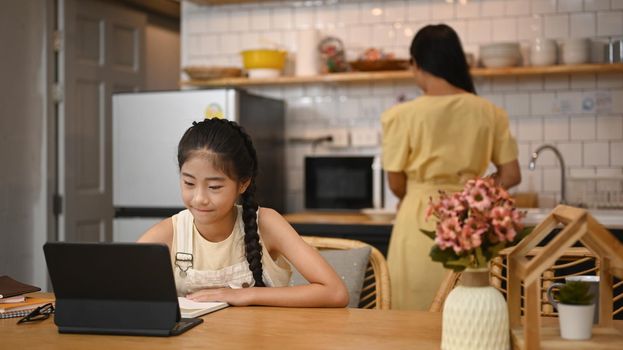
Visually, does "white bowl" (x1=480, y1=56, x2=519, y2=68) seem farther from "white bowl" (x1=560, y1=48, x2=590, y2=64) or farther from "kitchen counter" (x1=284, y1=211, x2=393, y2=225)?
"kitchen counter" (x1=284, y1=211, x2=393, y2=225)

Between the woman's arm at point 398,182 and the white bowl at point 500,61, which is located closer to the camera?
the woman's arm at point 398,182

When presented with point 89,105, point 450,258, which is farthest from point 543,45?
point 450,258

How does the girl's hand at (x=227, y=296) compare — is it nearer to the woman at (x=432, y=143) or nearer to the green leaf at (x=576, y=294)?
the green leaf at (x=576, y=294)

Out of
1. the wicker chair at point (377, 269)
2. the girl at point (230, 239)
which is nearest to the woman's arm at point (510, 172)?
the wicker chair at point (377, 269)

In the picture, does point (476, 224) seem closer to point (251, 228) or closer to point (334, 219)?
point (251, 228)

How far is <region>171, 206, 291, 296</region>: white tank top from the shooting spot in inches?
84.0

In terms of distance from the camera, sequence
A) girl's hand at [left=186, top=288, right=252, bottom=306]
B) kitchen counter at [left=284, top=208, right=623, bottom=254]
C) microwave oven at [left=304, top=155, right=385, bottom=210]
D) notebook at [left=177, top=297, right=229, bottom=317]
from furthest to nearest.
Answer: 1. microwave oven at [left=304, top=155, right=385, bottom=210]
2. kitchen counter at [left=284, top=208, right=623, bottom=254]
3. girl's hand at [left=186, top=288, right=252, bottom=306]
4. notebook at [left=177, top=297, right=229, bottom=317]

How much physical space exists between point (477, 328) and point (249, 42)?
3872 mm

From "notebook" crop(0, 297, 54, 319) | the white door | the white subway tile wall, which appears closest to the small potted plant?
"notebook" crop(0, 297, 54, 319)

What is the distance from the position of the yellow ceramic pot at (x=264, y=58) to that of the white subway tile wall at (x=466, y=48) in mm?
116

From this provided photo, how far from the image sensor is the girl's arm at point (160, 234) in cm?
218

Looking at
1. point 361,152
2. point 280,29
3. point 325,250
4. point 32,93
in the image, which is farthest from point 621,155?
point 32,93

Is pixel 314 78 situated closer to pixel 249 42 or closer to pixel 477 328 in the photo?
pixel 249 42

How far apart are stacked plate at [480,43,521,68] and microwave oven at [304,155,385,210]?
793mm
